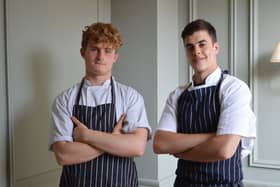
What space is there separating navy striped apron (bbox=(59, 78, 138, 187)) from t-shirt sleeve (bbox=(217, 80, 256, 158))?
1.55 ft

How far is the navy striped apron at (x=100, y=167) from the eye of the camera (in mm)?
1746

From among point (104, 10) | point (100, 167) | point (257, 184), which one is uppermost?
point (104, 10)

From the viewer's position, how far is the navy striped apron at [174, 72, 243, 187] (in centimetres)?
159

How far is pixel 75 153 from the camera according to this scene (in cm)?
171

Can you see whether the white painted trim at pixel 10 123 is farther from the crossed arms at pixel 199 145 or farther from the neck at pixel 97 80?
the crossed arms at pixel 199 145

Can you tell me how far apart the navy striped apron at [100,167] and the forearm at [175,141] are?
0.55ft

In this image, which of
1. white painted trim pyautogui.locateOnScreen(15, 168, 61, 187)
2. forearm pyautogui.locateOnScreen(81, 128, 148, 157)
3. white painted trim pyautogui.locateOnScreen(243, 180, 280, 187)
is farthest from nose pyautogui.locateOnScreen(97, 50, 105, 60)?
white painted trim pyautogui.locateOnScreen(243, 180, 280, 187)

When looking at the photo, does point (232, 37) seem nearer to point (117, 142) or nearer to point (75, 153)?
point (117, 142)

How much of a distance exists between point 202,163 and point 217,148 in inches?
3.9

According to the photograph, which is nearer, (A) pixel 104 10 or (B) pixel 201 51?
(B) pixel 201 51

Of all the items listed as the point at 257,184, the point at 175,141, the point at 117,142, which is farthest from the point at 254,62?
the point at 117,142

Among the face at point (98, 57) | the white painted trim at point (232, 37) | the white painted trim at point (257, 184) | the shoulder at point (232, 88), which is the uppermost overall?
the white painted trim at point (232, 37)

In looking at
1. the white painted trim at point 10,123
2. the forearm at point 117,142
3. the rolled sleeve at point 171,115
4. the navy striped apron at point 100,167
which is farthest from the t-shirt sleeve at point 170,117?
the white painted trim at point 10,123

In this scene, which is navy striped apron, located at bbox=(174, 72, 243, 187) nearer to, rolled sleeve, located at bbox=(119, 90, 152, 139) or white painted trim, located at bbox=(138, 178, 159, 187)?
rolled sleeve, located at bbox=(119, 90, 152, 139)
